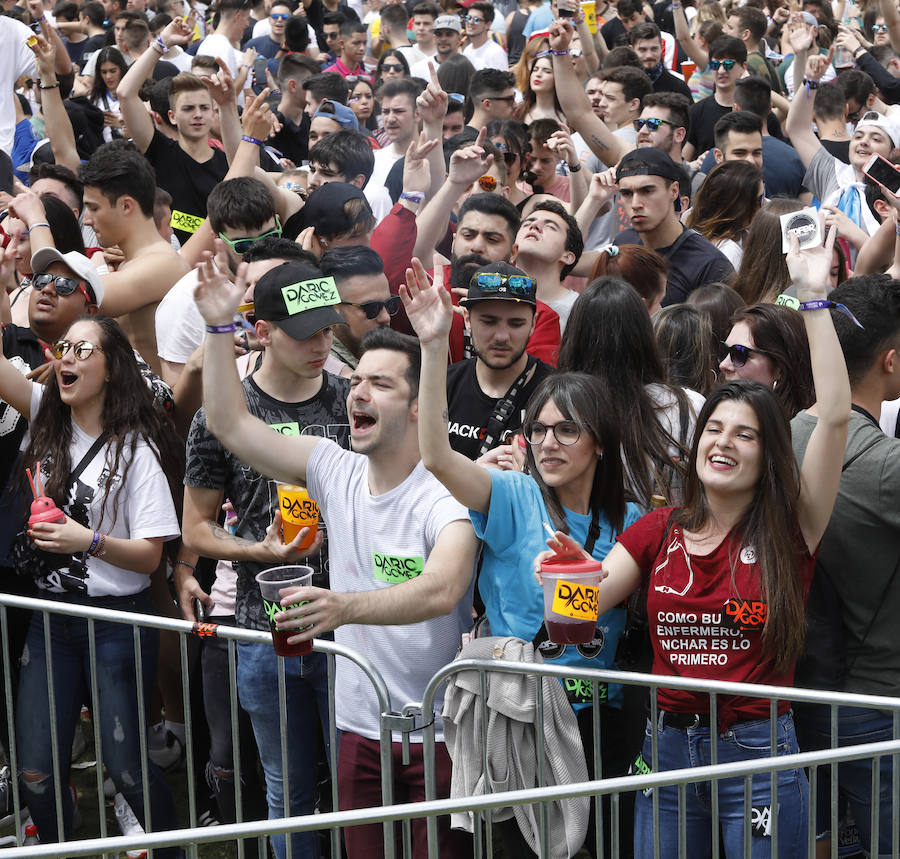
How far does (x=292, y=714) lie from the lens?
4.00 m

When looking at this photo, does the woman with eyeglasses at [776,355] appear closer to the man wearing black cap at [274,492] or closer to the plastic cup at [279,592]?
the man wearing black cap at [274,492]

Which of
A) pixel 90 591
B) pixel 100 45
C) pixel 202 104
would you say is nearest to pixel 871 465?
pixel 90 591

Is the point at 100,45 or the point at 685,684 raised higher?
the point at 100,45

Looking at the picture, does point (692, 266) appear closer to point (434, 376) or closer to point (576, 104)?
point (576, 104)

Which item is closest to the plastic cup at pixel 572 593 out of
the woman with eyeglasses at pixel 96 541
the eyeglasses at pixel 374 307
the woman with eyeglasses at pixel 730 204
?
the woman with eyeglasses at pixel 96 541

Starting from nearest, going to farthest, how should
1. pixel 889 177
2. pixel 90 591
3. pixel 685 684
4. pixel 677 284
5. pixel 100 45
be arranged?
pixel 685 684
pixel 90 591
pixel 889 177
pixel 677 284
pixel 100 45

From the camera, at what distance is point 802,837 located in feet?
10.7

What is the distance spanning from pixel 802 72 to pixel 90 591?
6218 mm

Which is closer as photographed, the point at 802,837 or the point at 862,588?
the point at 802,837

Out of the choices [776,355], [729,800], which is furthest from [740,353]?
[729,800]

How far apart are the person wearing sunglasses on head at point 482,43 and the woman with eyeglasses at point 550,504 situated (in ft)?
33.2

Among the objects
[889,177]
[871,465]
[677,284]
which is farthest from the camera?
[677,284]

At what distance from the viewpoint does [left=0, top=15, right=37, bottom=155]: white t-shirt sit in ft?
29.6

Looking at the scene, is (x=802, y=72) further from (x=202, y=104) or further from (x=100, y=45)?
(x=100, y=45)
